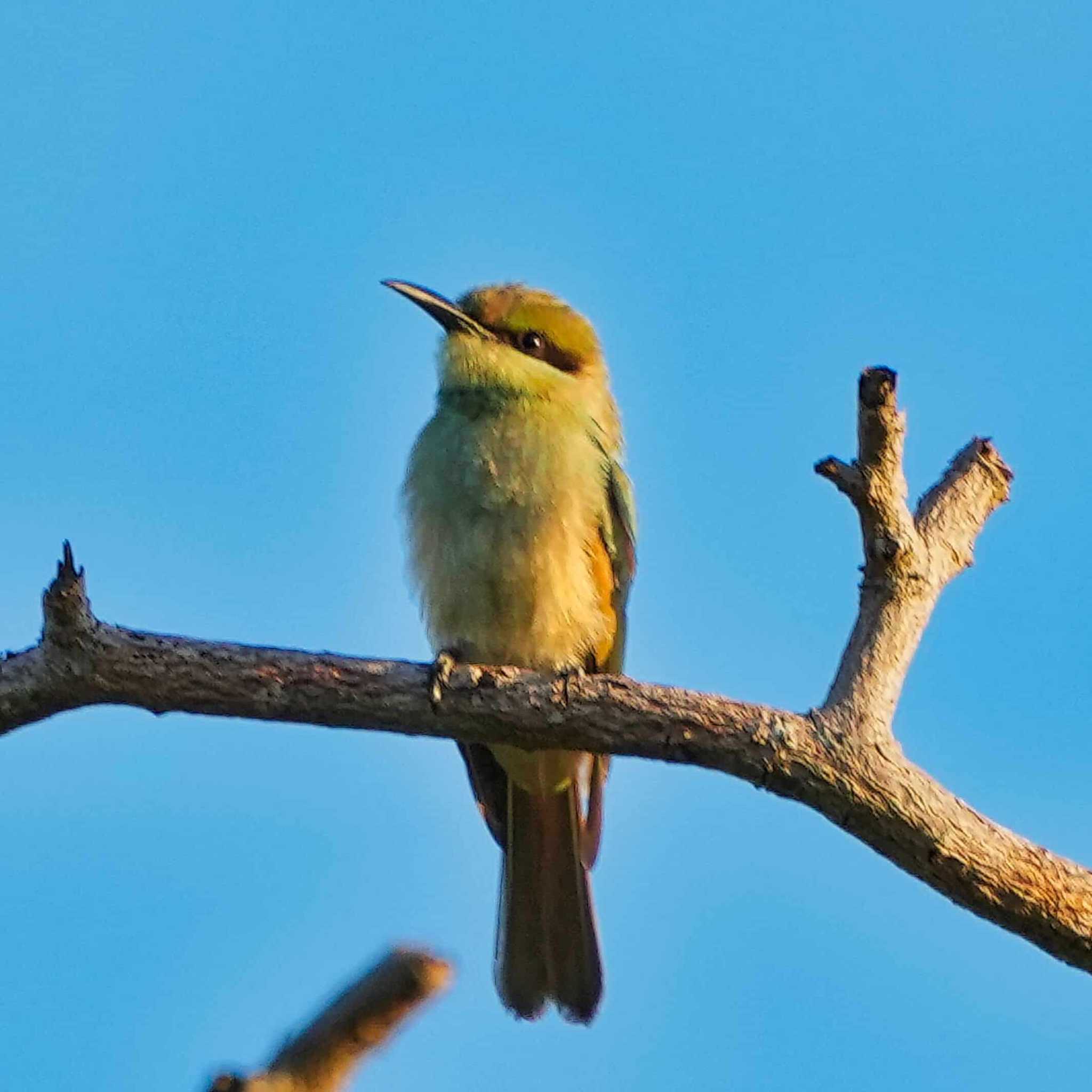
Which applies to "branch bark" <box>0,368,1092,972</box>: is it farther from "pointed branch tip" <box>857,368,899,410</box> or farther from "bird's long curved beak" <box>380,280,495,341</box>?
"bird's long curved beak" <box>380,280,495,341</box>

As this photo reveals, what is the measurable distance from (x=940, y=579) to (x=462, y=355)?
243 centimetres

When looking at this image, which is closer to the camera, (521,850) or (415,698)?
(415,698)

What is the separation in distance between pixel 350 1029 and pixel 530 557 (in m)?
3.91

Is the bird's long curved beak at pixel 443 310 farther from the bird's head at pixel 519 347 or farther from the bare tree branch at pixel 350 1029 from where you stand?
the bare tree branch at pixel 350 1029

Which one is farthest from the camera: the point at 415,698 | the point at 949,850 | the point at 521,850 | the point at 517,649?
the point at 521,850

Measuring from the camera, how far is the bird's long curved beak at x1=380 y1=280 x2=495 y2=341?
24.2 ft

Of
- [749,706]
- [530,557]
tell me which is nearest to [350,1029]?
[749,706]

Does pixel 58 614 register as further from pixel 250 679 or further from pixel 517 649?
pixel 517 649

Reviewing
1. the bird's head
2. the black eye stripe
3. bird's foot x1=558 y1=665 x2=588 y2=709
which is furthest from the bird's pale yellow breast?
bird's foot x1=558 y1=665 x2=588 y2=709

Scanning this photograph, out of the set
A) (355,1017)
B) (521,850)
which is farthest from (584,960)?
(355,1017)

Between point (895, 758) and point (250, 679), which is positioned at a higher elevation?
point (895, 758)

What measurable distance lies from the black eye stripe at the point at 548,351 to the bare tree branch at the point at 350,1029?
482 centimetres

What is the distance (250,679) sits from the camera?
520 centimetres

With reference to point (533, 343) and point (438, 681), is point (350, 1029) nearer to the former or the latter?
point (438, 681)
